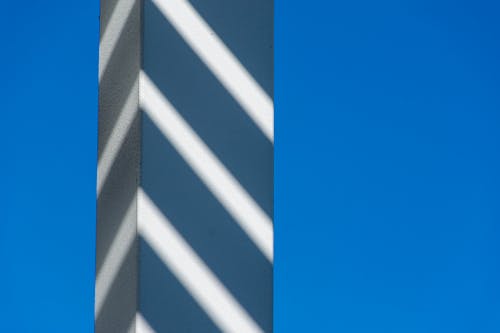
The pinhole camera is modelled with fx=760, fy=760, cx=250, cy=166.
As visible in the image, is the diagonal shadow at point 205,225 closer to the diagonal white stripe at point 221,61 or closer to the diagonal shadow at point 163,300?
the diagonal shadow at point 163,300

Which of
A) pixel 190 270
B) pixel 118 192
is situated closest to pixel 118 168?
pixel 118 192

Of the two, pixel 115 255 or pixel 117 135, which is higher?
pixel 117 135

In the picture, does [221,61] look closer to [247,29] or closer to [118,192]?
[247,29]

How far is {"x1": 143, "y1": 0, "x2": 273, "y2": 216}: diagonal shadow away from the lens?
34.3 inches

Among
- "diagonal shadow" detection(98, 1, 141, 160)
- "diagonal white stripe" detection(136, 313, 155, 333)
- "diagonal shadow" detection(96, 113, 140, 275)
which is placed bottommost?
"diagonal white stripe" detection(136, 313, 155, 333)

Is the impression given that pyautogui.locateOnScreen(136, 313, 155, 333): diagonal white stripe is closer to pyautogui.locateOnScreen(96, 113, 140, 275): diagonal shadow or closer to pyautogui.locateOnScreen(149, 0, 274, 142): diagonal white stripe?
pyautogui.locateOnScreen(96, 113, 140, 275): diagonal shadow

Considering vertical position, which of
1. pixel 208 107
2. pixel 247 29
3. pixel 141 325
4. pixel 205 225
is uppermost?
pixel 247 29

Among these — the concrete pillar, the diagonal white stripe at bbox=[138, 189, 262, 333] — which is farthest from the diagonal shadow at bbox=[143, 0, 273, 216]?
the diagonal white stripe at bbox=[138, 189, 262, 333]

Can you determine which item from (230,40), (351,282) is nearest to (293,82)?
(351,282)

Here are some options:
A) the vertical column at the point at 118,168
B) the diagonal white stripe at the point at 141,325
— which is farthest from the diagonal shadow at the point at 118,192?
the diagonal white stripe at the point at 141,325

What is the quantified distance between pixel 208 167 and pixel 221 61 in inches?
5.2

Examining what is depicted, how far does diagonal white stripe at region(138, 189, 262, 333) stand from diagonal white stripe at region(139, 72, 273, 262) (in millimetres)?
71

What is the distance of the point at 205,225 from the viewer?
2.89 ft

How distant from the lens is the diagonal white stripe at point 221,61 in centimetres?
89
